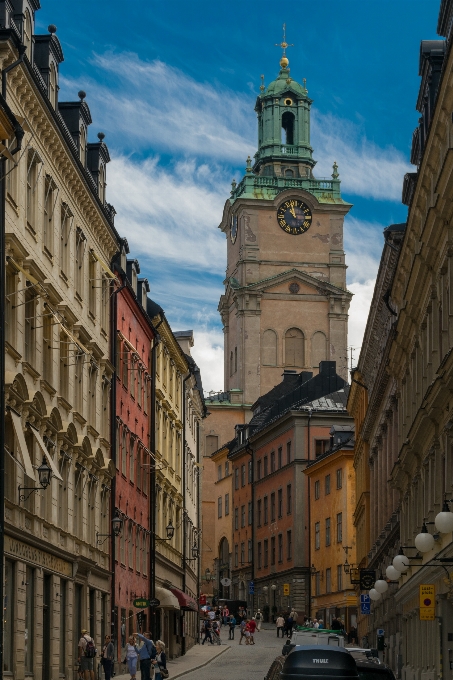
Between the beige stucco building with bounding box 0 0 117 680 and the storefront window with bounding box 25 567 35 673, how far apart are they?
4 cm

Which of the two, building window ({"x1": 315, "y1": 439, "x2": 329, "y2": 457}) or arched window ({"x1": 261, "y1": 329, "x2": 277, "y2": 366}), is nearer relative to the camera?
building window ({"x1": 315, "y1": 439, "x2": 329, "y2": 457})

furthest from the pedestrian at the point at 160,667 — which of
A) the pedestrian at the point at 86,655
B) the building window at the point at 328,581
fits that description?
the building window at the point at 328,581

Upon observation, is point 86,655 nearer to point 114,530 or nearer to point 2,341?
point 114,530

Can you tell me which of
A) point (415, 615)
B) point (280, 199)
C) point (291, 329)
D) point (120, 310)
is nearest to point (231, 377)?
point (291, 329)

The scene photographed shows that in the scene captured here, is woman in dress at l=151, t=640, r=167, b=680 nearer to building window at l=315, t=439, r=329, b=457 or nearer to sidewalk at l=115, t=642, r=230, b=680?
sidewalk at l=115, t=642, r=230, b=680

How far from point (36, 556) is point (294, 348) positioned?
101894 mm

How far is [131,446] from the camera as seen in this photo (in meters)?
58.5

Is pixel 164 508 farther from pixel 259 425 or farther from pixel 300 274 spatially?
pixel 300 274

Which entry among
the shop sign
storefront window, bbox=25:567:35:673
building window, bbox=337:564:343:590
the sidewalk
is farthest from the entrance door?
building window, bbox=337:564:343:590

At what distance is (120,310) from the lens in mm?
55500

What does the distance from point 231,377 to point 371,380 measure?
78258 millimetres

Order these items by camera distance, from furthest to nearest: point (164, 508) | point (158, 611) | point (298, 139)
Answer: point (298, 139) → point (164, 508) → point (158, 611)

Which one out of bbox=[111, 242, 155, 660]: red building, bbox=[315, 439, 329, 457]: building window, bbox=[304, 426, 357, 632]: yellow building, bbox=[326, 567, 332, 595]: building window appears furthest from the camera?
bbox=[315, 439, 329, 457]: building window

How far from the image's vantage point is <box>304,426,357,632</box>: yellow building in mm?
87625
